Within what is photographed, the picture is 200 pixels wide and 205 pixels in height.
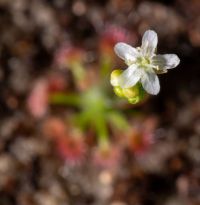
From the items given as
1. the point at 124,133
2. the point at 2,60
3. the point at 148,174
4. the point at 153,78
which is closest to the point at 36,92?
the point at 2,60

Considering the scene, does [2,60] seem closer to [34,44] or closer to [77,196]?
[34,44]

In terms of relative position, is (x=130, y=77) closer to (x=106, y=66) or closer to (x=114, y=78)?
(x=114, y=78)

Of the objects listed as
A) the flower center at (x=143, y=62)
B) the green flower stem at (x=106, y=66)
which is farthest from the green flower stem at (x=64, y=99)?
the flower center at (x=143, y=62)

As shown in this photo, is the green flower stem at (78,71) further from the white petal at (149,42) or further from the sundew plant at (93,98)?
the white petal at (149,42)

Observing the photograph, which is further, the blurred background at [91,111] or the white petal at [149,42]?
the blurred background at [91,111]

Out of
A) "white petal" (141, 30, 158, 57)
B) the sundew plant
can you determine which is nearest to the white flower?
"white petal" (141, 30, 158, 57)

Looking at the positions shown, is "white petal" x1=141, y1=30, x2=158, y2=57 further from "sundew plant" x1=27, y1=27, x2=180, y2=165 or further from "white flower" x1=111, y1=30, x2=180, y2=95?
"sundew plant" x1=27, y1=27, x2=180, y2=165

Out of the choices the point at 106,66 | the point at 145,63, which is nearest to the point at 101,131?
the point at 106,66
